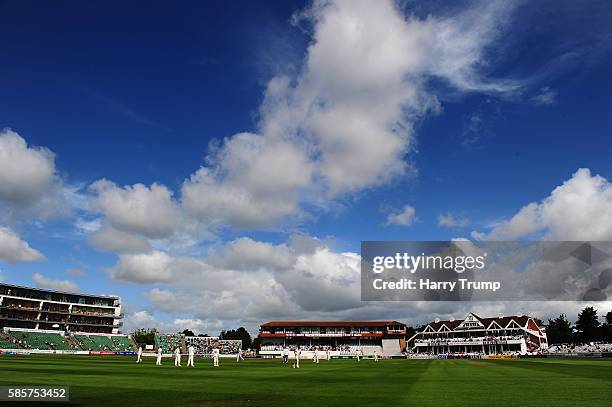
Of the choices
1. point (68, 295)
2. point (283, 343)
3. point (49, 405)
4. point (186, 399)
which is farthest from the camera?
point (68, 295)

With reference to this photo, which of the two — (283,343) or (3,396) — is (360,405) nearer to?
(3,396)

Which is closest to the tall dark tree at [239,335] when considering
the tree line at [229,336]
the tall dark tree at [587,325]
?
the tree line at [229,336]

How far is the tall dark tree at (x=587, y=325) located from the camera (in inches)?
5246

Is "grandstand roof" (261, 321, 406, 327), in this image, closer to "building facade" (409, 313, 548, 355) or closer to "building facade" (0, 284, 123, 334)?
"building facade" (409, 313, 548, 355)

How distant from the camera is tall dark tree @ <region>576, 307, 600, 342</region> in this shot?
133 meters

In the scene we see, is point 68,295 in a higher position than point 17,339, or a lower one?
higher

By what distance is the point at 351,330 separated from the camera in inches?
4855

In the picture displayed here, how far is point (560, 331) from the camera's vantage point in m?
154

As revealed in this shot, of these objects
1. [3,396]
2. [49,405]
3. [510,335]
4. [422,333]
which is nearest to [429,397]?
[49,405]

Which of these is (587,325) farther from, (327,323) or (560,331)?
(327,323)

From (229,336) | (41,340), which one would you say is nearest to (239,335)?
(229,336)

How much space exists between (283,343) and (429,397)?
111 metres

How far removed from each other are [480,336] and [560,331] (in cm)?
5174

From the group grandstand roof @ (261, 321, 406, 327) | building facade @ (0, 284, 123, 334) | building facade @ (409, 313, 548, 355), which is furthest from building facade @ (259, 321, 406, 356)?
building facade @ (0, 284, 123, 334)
